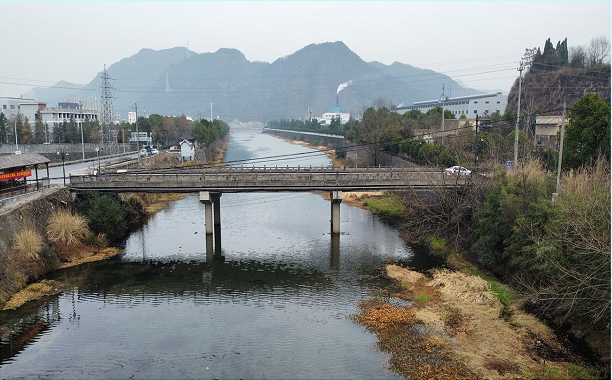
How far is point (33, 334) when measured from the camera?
23891 mm

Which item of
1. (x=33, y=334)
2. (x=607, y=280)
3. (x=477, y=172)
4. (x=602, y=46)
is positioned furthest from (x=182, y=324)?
(x=602, y=46)

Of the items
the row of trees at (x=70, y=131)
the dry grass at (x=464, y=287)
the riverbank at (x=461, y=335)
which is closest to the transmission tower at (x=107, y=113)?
the row of trees at (x=70, y=131)

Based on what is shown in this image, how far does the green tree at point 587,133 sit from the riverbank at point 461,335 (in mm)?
16401

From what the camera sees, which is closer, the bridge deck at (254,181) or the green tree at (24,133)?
the bridge deck at (254,181)

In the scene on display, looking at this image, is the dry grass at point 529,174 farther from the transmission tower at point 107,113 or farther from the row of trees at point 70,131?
the row of trees at point 70,131

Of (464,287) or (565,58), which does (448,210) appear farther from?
(565,58)

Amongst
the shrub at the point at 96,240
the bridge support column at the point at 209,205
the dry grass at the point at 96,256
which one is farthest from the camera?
the bridge support column at the point at 209,205

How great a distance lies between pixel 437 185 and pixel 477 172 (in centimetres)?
346

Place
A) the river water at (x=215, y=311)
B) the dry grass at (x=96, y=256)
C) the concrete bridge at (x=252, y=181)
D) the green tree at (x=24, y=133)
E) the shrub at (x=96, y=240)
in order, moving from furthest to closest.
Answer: the green tree at (x=24, y=133) → the concrete bridge at (x=252, y=181) → the shrub at (x=96, y=240) → the dry grass at (x=96, y=256) → the river water at (x=215, y=311)

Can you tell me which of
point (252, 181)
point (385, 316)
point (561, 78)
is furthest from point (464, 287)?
point (561, 78)

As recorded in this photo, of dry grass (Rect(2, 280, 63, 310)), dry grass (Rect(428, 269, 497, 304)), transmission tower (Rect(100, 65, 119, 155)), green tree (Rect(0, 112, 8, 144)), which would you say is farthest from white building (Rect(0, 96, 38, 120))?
dry grass (Rect(428, 269, 497, 304))

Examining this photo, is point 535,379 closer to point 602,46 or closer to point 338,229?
point 338,229

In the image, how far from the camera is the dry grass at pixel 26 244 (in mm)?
30078

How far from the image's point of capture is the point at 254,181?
40.5 meters
